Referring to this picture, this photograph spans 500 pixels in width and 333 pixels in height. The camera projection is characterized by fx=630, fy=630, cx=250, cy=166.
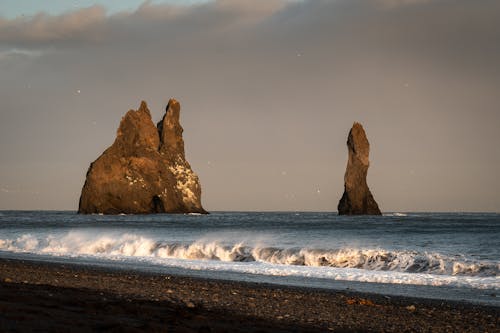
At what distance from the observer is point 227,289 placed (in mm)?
16188

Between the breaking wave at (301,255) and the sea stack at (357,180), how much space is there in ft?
344

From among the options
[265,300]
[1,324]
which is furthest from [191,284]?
[1,324]

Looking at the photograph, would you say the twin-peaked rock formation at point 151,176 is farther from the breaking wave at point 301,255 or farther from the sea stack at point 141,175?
the breaking wave at point 301,255

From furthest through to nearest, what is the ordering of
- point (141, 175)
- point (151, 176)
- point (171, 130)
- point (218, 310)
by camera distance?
point (171, 130) → point (151, 176) → point (141, 175) → point (218, 310)

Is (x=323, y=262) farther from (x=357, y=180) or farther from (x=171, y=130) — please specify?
(x=171, y=130)

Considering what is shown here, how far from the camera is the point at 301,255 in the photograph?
30.4 meters

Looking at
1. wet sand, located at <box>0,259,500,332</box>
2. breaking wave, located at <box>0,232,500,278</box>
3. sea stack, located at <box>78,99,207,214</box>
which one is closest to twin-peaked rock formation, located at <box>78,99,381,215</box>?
sea stack, located at <box>78,99,207,214</box>

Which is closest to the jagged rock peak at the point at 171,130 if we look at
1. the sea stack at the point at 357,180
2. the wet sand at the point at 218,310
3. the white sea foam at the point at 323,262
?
the sea stack at the point at 357,180

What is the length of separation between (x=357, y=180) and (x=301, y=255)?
116 m

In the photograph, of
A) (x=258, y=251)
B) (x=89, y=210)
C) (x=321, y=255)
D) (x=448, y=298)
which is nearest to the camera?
(x=448, y=298)

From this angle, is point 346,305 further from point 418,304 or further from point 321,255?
point 321,255

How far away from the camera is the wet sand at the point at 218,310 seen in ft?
29.0

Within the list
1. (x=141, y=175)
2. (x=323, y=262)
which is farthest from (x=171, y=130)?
(x=323, y=262)

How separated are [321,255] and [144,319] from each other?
837 inches
